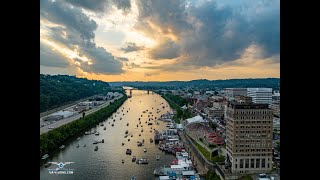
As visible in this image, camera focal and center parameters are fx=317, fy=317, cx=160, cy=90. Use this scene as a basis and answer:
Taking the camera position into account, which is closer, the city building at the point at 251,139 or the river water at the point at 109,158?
the city building at the point at 251,139

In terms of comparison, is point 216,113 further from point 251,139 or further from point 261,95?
point 251,139

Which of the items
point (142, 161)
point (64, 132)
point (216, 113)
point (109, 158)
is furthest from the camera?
point (216, 113)

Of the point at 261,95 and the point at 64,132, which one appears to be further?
the point at 261,95

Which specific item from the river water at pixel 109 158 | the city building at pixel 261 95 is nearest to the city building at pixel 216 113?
the city building at pixel 261 95

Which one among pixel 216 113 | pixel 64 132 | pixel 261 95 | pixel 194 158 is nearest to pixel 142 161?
pixel 194 158

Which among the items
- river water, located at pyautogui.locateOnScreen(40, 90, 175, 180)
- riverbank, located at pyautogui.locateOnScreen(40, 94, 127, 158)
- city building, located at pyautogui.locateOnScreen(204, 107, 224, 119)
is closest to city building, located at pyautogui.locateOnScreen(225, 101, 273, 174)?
river water, located at pyautogui.locateOnScreen(40, 90, 175, 180)

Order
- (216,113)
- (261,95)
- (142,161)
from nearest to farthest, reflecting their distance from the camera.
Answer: (142,161)
(216,113)
(261,95)

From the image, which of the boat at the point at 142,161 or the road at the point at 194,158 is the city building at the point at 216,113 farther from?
the boat at the point at 142,161

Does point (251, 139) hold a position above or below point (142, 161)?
above

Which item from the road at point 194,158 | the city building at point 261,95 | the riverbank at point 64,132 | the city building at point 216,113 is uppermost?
the city building at point 261,95
